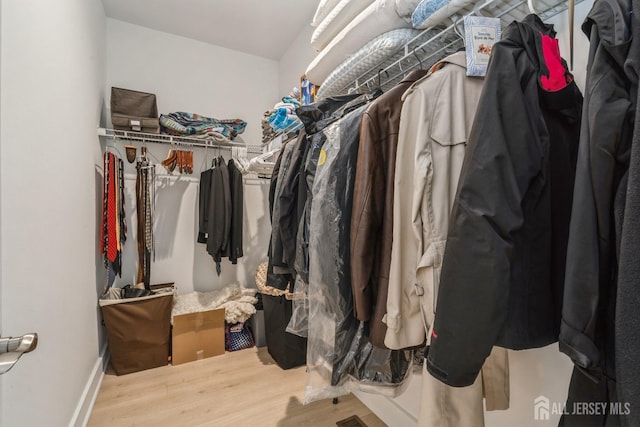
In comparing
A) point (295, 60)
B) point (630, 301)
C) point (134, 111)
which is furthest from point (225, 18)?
point (630, 301)

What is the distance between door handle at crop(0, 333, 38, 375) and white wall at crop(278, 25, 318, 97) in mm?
2636

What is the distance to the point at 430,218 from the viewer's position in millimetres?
791

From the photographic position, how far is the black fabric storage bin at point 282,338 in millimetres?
2244

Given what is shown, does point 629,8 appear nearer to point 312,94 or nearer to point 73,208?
point 312,94

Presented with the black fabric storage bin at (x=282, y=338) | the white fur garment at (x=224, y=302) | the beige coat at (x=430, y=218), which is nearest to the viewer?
the beige coat at (x=430, y=218)

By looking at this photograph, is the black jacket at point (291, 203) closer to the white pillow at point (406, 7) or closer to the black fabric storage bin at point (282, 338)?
the white pillow at point (406, 7)

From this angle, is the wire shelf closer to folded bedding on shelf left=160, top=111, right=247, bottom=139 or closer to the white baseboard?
folded bedding on shelf left=160, top=111, right=247, bottom=139

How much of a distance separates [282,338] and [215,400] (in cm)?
59

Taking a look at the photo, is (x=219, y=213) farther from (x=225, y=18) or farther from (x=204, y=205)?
(x=225, y=18)

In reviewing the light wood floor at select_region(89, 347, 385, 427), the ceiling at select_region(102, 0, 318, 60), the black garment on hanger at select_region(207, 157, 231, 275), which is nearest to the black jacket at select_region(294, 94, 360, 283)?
the light wood floor at select_region(89, 347, 385, 427)

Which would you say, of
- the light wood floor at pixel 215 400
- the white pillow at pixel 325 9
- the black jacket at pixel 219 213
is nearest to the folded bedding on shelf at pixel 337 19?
the white pillow at pixel 325 9

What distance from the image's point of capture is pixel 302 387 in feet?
6.61

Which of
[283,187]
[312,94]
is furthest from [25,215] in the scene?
[312,94]

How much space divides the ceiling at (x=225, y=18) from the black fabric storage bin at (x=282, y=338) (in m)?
2.35
